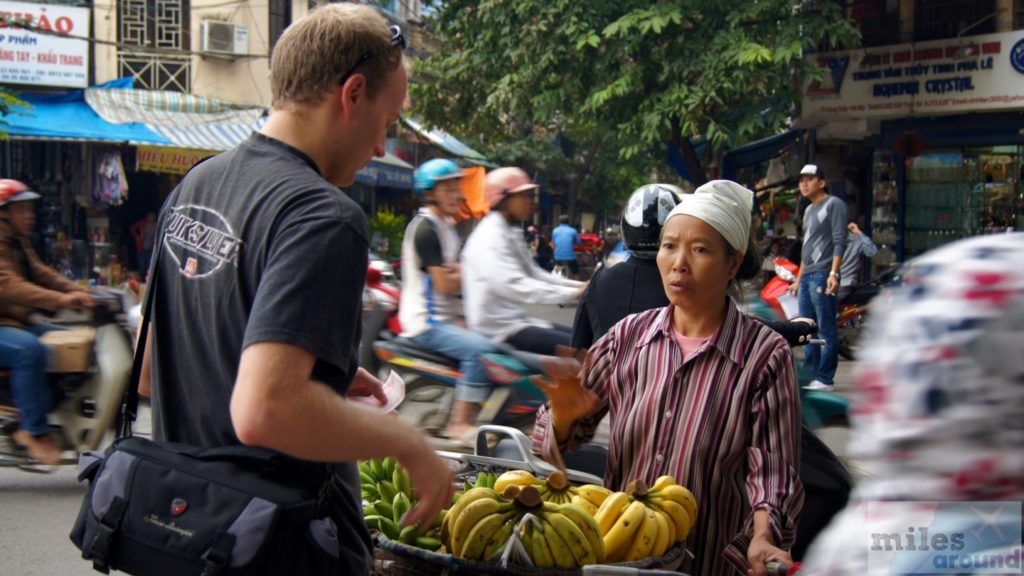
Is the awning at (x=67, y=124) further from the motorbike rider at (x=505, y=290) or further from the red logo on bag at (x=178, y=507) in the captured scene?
the red logo on bag at (x=178, y=507)

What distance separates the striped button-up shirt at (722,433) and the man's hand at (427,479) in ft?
2.80

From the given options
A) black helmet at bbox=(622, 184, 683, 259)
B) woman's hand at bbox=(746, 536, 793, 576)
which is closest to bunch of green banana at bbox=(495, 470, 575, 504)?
woman's hand at bbox=(746, 536, 793, 576)

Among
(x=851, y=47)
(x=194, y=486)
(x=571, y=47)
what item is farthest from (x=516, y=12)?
(x=194, y=486)

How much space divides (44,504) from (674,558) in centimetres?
463

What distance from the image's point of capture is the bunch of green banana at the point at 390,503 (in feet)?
6.31

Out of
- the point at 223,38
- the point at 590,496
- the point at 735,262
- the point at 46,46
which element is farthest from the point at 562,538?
the point at 223,38

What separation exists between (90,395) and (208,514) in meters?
4.69

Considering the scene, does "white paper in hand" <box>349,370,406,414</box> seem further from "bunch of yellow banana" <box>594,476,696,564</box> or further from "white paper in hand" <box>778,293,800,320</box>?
"white paper in hand" <box>778,293,800,320</box>

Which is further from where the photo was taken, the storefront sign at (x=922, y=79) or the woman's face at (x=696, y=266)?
the storefront sign at (x=922, y=79)

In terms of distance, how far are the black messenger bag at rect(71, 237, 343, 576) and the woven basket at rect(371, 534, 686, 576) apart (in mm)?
205

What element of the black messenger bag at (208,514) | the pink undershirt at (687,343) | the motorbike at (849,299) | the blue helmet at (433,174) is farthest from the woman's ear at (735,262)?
the motorbike at (849,299)

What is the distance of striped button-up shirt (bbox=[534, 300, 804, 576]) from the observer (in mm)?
2332

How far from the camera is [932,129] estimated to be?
1401 cm

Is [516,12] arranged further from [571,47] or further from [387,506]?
[387,506]
